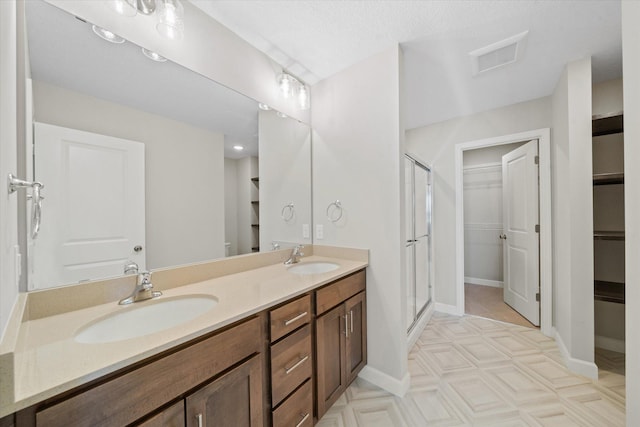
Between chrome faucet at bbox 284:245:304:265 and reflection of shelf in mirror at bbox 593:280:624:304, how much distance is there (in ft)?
7.66

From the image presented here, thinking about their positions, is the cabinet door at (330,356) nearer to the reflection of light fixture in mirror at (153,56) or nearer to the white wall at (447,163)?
the reflection of light fixture in mirror at (153,56)

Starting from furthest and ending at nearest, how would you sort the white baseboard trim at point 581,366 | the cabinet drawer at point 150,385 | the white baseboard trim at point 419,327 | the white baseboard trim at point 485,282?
the white baseboard trim at point 485,282, the white baseboard trim at point 419,327, the white baseboard trim at point 581,366, the cabinet drawer at point 150,385

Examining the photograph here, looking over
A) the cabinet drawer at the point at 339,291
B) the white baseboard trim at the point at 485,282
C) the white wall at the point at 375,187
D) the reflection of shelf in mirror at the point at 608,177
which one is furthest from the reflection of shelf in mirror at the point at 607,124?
the white baseboard trim at the point at 485,282

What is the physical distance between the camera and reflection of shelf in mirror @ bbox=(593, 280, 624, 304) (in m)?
1.87

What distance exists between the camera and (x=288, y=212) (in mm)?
2039

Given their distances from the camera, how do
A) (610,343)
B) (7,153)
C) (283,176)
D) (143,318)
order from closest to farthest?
(7,153) → (143,318) → (283,176) → (610,343)

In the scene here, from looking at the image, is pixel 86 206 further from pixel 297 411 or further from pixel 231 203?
pixel 297 411

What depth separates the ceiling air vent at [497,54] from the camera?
67.9 inches

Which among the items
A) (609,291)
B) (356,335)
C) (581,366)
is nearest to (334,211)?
(356,335)

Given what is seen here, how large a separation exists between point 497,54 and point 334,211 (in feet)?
5.66

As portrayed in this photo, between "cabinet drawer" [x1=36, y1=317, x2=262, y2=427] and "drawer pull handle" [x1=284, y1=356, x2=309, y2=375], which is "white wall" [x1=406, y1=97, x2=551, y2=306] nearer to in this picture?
"drawer pull handle" [x1=284, y1=356, x2=309, y2=375]

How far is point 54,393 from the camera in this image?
0.54m

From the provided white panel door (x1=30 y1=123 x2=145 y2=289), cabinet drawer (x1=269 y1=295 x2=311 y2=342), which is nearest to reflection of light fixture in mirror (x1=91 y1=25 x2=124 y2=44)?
white panel door (x1=30 y1=123 x2=145 y2=289)

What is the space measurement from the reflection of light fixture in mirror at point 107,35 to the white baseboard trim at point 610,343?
13.4 ft
